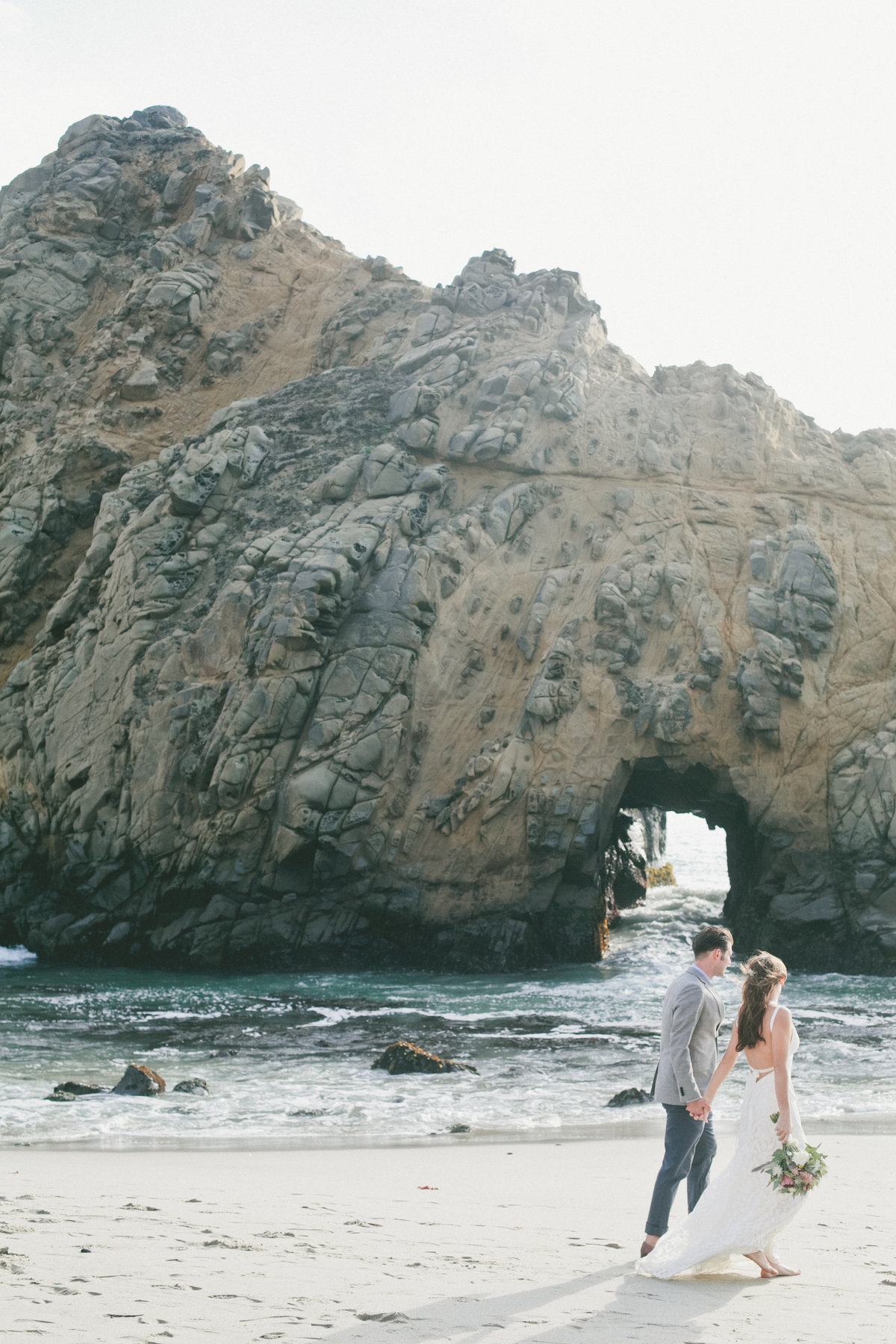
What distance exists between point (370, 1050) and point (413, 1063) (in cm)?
164

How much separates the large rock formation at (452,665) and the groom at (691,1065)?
576 inches

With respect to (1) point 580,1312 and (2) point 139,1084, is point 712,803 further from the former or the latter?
(1) point 580,1312

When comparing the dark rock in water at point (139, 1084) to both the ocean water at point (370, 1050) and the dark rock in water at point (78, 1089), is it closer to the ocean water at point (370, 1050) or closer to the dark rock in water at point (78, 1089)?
the dark rock in water at point (78, 1089)

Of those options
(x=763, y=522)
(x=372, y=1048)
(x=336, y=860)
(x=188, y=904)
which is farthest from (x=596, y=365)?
(x=372, y=1048)

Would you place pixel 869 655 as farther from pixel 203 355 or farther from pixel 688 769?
pixel 203 355

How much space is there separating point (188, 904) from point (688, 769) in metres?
10.1

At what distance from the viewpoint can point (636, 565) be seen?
917 inches

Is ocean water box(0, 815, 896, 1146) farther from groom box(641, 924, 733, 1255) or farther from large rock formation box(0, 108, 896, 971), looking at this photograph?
groom box(641, 924, 733, 1255)

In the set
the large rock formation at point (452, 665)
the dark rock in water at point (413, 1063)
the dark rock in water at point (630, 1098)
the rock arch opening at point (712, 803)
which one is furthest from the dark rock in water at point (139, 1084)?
the rock arch opening at point (712, 803)

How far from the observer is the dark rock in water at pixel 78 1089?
11.3 meters

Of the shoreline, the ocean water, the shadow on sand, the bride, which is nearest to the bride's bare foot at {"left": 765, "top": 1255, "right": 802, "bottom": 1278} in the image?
the bride

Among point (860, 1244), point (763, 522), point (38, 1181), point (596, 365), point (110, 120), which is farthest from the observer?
point (110, 120)

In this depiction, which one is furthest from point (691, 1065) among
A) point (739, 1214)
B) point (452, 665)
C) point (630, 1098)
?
point (452, 665)

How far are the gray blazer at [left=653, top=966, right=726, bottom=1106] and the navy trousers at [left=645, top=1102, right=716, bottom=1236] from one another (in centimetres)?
12
